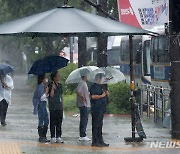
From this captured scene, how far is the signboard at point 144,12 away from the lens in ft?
58.2

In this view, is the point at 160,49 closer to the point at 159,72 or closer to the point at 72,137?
the point at 159,72

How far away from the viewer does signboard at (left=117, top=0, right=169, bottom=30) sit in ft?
58.2

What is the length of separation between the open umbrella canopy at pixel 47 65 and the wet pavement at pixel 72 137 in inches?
66.8

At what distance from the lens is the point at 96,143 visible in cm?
1494

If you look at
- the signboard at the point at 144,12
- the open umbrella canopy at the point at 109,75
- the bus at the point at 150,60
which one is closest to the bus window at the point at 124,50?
the bus at the point at 150,60

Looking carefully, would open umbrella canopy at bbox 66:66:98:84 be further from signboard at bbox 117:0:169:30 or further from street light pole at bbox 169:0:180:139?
signboard at bbox 117:0:169:30

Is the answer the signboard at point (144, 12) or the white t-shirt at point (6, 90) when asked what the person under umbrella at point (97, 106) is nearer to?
the signboard at point (144, 12)

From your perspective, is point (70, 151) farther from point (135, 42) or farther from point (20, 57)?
point (20, 57)

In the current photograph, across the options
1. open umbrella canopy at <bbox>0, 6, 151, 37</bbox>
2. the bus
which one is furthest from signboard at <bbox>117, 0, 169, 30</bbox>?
Result: the bus

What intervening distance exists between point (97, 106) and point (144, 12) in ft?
13.6

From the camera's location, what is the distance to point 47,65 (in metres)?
15.5

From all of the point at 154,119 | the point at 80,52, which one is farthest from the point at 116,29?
the point at 80,52

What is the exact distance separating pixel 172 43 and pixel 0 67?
18.8 ft

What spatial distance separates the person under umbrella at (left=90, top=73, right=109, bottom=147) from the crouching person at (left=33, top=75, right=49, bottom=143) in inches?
48.4
